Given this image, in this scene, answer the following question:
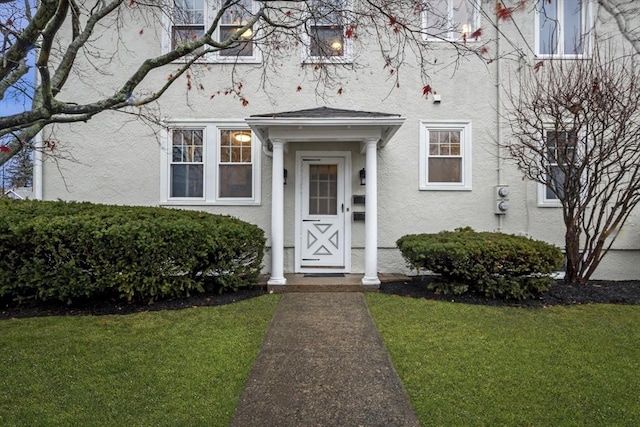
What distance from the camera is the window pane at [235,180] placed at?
773 cm

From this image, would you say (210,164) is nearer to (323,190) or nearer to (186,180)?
(186,180)

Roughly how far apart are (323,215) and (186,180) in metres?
2.93

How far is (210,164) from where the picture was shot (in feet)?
25.3

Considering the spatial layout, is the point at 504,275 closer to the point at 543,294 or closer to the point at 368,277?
the point at 543,294

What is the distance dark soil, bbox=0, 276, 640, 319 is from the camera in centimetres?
545

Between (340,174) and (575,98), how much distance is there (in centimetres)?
429

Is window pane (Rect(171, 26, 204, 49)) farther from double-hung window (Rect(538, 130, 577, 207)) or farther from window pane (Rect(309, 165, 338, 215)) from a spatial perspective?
double-hung window (Rect(538, 130, 577, 207))

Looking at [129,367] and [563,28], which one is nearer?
[129,367]

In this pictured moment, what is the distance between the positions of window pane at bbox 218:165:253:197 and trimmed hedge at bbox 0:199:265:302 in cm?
196

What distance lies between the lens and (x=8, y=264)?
17.8 ft

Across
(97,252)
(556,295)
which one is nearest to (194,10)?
(97,252)

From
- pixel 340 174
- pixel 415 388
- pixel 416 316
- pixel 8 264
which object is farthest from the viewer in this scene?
pixel 340 174

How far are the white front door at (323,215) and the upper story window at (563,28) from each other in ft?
15.5

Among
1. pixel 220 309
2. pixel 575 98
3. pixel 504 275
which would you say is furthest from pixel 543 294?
pixel 220 309
